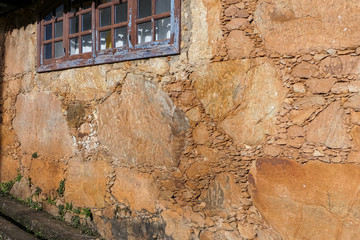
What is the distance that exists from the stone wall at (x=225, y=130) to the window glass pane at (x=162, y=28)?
0.60 ft

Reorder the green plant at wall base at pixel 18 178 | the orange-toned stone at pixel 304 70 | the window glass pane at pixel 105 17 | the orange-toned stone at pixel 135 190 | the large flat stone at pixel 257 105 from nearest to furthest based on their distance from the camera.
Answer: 1. the orange-toned stone at pixel 304 70
2. the large flat stone at pixel 257 105
3. the orange-toned stone at pixel 135 190
4. the window glass pane at pixel 105 17
5. the green plant at wall base at pixel 18 178

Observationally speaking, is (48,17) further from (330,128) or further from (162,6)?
(330,128)

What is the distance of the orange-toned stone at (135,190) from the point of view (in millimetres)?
2316

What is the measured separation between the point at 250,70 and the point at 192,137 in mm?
594

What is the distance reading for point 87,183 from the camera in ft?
9.07

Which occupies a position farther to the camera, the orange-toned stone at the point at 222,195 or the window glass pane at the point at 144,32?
the window glass pane at the point at 144,32

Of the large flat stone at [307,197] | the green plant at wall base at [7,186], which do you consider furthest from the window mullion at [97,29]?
the green plant at wall base at [7,186]

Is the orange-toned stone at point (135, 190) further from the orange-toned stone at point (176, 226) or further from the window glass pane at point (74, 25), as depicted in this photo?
the window glass pane at point (74, 25)

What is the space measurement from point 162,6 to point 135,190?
141cm

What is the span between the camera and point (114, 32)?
101 inches

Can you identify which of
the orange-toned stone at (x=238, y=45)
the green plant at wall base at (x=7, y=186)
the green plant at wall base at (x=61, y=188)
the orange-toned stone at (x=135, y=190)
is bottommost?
the green plant at wall base at (x=7, y=186)

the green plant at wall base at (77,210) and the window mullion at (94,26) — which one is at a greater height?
the window mullion at (94,26)

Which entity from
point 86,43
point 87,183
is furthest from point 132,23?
point 87,183

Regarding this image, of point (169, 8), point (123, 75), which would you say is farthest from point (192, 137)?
point (169, 8)
